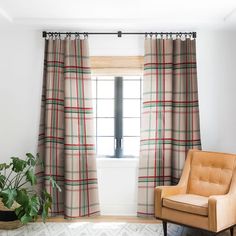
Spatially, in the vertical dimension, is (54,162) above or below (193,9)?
below

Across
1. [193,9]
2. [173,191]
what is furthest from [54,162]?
[193,9]

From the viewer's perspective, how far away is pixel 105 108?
158 inches

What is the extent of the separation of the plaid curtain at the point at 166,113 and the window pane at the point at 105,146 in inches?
18.2

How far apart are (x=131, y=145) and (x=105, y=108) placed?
58 centimetres

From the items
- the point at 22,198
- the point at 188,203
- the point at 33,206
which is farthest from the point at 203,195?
the point at 22,198

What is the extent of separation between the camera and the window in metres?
3.98

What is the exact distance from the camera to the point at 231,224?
116 inches

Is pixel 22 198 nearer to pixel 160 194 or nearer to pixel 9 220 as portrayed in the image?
pixel 9 220

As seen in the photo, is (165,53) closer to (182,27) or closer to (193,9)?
(182,27)

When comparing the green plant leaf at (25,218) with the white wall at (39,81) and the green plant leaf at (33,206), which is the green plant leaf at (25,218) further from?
the white wall at (39,81)

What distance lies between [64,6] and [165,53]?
4.22 ft

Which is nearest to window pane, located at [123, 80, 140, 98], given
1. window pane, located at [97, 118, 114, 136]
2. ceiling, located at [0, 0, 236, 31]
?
window pane, located at [97, 118, 114, 136]

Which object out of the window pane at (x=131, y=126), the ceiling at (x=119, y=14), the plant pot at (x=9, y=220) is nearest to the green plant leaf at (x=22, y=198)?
the plant pot at (x=9, y=220)

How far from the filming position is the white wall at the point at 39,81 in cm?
382
